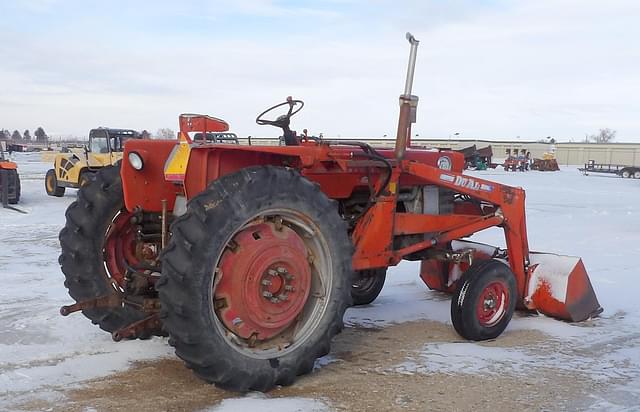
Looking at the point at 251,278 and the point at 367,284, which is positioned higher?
the point at 251,278

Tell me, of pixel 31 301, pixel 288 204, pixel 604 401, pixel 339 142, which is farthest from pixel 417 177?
pixel 31 301

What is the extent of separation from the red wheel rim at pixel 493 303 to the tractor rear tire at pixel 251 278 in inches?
60.4

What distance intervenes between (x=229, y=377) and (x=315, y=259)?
99cm

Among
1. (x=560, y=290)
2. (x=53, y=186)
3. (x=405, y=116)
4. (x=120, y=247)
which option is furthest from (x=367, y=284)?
(x=53, y=186)

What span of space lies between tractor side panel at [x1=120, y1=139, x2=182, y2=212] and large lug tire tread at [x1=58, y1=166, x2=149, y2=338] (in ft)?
1.15

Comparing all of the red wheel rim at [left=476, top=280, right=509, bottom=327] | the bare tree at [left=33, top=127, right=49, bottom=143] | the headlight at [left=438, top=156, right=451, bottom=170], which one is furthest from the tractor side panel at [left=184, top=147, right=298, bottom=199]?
the bare tree at [left=33, top=127, right=49, bottom=143]

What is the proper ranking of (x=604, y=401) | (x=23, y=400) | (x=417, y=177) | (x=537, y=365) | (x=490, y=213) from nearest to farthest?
(x=23, y=400) < (x=604, y=401) < (x=537, y=365) < (x=417, y=177) < (x=490, y=213)

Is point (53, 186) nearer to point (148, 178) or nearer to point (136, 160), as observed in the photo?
point (148, 178)

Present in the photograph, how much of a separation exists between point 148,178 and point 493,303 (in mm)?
2973

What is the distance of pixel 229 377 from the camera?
3959 millimetres

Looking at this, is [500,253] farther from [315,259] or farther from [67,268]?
[67,268]

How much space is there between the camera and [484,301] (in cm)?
548

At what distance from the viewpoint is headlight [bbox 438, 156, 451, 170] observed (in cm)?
587

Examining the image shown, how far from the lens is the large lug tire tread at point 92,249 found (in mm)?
5008
